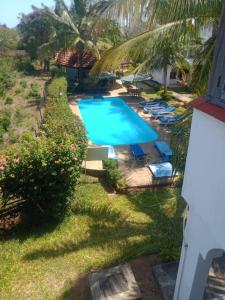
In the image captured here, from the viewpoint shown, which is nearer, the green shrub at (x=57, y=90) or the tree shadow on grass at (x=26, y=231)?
the tree shadow on grass at (x=26, y=231)

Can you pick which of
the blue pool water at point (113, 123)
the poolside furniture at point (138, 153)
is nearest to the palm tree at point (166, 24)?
the poolside furniture at point (138, 153)

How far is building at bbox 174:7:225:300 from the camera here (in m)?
3.44

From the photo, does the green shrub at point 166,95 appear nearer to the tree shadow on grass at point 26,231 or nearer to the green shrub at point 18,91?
the green shrub at point 18,91

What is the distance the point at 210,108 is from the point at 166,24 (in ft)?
14.5

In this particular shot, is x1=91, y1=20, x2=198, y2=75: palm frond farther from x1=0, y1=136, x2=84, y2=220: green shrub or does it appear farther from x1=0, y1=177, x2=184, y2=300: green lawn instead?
x1=0, y1=177, x2=184, y2=300: green lawn

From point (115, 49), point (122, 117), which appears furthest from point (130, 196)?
point (122, 117)

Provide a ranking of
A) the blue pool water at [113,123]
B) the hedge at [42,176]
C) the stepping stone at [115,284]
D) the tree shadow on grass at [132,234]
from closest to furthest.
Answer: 1. the stepping stone at [115,284]
2. the tree shadow on grass at [132,234]
3. the hedge at [42,176]
4. the blue pool water at [113,123]

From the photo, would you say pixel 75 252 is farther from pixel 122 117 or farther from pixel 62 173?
pixel 122 117

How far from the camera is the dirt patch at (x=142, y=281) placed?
6.75 meters

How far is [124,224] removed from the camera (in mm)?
9328

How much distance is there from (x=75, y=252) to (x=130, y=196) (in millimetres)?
3912

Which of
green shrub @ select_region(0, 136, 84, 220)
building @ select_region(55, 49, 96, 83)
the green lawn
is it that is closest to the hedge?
green shrub @ select_region(0, 136, 84, 220)

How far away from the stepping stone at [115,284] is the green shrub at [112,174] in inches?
200

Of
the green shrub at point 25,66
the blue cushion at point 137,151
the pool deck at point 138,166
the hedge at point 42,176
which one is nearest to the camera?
the hedge at point 42,176
